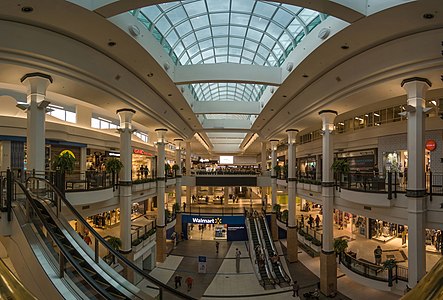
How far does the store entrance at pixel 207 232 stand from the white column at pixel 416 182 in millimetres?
20687

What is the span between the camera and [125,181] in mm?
15023

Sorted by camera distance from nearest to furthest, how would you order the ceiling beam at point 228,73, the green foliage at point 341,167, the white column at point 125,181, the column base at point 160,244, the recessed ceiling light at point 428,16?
the recessed ceiling light at point 428,16, the ceiling beam at point 228,73, the green foliage at point 341,167, the white column at point 125,181, the column base at point 160,244

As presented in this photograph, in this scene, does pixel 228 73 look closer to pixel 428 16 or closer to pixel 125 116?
pixel 125 116

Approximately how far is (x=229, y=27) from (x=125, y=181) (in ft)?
31.4

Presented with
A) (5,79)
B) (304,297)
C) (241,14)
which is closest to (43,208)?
(5,79)

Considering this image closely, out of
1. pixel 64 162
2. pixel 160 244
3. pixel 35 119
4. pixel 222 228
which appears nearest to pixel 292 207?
pixel 222 228

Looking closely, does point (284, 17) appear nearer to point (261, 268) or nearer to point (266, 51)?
point (266, 51)

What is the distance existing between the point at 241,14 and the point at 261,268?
15.3 m

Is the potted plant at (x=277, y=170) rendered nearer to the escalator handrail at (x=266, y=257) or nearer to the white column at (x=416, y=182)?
the escalator handrail at (x=266, y=257)

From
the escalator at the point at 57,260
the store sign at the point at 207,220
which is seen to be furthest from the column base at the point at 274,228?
the escalator at the point at 57,260

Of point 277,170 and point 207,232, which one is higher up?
point 277,170

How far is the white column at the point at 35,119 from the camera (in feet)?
29.6

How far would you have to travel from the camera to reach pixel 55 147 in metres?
18.0

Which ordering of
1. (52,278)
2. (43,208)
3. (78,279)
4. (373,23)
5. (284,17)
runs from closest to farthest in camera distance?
(52,278)
(78,279)
(43,208)
(373,23)
(284,17)
